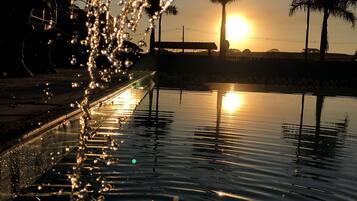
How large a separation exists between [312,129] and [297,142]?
261 centimetres

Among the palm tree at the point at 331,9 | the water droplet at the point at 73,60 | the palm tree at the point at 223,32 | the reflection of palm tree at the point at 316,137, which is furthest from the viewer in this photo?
the palm tree at the point at 223,32

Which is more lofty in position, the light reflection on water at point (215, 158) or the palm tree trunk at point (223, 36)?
the palm tree trunk at point (223, 36)

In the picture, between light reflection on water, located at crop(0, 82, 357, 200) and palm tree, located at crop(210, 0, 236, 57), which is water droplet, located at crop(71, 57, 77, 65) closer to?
light reflection on water, located at crop(0, 82, 357, 200)

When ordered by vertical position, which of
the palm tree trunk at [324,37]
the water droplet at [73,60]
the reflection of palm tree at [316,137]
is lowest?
the reflection of palm tree at [316,137]

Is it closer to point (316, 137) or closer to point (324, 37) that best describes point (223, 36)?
point (324, 37)

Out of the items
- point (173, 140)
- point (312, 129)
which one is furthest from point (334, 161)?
point (312, 129)

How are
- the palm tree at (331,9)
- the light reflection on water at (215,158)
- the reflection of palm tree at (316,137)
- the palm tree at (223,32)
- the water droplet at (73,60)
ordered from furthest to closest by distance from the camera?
1. the palm tree at (223,32)
2. the palm tree at (331,9)
3. the water droplet at (73,60)
4. the reflection of palm tree at (316,137)
5. the light reflection on water at (215,158)

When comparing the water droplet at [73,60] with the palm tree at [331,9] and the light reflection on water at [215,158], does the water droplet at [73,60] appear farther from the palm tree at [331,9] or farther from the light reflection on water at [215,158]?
the palm tree at [331,9]

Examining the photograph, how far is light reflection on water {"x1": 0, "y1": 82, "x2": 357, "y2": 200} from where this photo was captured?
21.7 feet

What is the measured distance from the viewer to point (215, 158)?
8.77 metres

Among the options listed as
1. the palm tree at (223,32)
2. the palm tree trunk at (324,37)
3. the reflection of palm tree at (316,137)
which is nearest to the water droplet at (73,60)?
the reflection of palm tree at (316,137)

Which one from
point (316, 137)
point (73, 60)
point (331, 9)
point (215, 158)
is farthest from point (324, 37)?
point (215, 158)

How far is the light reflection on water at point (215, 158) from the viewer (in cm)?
660

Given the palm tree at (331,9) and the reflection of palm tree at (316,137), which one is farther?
the palm tree at (331,9)
